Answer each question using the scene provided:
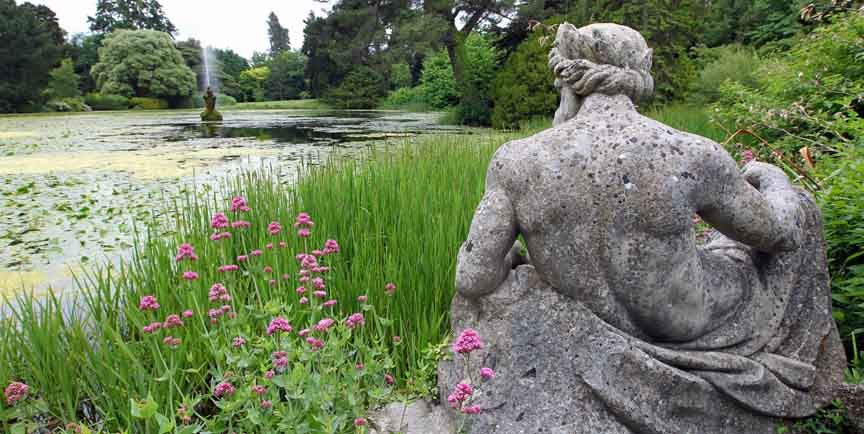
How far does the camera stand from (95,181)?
6.36m

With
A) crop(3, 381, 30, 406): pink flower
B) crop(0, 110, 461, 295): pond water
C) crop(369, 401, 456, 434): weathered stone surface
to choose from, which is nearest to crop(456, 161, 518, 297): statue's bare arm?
crop(369, 401, 456, 434): weathered stone surface

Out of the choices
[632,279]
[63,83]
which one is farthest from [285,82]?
[632,279]

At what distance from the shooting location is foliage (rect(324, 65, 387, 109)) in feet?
91.5

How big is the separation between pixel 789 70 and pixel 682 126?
1638 millimetres

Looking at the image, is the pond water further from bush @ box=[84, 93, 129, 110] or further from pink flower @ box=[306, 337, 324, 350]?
bush @ box=[84, 93, 129, 110]

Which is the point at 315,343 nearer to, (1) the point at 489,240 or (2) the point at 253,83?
(1) the point at 489,240

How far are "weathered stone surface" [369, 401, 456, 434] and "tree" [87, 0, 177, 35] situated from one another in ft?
162

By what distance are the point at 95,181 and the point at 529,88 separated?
27.3 feet

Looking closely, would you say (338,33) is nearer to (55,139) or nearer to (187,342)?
(55,139)

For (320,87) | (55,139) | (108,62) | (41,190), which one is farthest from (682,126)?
(108,62)

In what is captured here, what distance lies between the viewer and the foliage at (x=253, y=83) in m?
44.2

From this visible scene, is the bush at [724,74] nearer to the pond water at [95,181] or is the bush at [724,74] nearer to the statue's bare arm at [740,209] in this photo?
the pond water at [95,181]

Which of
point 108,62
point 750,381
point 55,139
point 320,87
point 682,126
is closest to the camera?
point 750,381

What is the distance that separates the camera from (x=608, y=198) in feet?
4.34
